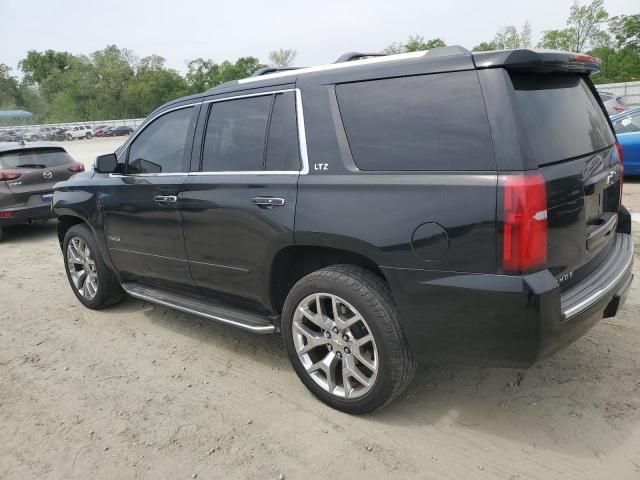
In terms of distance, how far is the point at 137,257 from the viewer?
4320 mm

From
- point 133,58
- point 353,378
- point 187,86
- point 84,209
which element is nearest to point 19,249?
point 84,209

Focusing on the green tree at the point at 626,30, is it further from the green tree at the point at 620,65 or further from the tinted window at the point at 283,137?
the tinted window at the point at 283,137

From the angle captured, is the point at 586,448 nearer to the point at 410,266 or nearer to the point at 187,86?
the point at 410,266

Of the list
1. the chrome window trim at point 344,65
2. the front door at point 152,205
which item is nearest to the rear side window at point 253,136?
the chrome window trim at point 344,65

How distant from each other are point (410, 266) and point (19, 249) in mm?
7302

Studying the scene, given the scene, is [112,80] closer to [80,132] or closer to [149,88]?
[149,88]

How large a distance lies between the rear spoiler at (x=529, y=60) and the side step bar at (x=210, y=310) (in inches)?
77.2

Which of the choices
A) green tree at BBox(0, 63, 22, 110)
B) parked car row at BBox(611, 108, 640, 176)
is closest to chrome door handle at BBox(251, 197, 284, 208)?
parked car row at BBox(611, 108, 640, 176)

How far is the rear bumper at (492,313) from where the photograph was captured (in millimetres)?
2381

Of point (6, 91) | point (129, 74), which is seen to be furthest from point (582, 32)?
point (6, 91)

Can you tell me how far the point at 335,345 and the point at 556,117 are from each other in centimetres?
166

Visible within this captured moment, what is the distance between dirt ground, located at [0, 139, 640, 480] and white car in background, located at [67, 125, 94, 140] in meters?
55.0

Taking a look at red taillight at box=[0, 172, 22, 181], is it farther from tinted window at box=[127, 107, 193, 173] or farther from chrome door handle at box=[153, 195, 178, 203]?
chrome door handle at box=[153, 195, 178, 203]

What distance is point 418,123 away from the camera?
2641 millimetres
